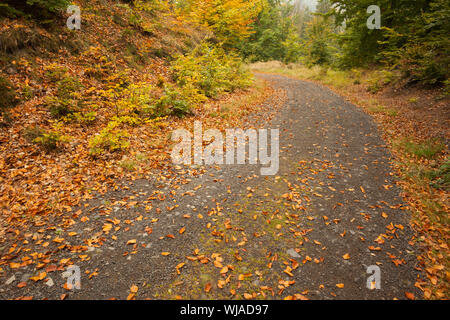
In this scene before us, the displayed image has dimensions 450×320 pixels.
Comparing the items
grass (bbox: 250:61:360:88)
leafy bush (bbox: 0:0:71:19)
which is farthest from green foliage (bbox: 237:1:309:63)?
leafy bush (bbox: 0:0:71:19)

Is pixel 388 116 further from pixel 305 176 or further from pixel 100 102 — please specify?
pixel 100 102

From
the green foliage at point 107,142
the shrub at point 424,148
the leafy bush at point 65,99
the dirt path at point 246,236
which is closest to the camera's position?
the dirt path at point 246,236

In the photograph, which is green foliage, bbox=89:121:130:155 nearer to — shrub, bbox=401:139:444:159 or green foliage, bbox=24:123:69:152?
green foliage, bbox=24:123:69:152

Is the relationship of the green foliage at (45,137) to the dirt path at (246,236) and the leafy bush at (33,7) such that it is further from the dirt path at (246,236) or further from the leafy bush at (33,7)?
the leafy bush at (33,7)

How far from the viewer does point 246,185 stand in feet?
19.0

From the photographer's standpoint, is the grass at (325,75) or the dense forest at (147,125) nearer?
the dense forest at (147,125)

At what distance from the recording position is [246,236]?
4254 mm

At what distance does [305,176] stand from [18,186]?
6959mm

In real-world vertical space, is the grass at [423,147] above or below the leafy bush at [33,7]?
below

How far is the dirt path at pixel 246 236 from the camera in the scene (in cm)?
329

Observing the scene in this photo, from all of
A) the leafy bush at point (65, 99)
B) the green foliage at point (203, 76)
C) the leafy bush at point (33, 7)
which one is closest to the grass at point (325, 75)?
the green foliage at point (203, 76)

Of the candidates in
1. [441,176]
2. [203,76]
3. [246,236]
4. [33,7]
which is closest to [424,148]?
[441,176]

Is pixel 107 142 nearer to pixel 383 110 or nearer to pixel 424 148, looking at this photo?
pixel 424 148
